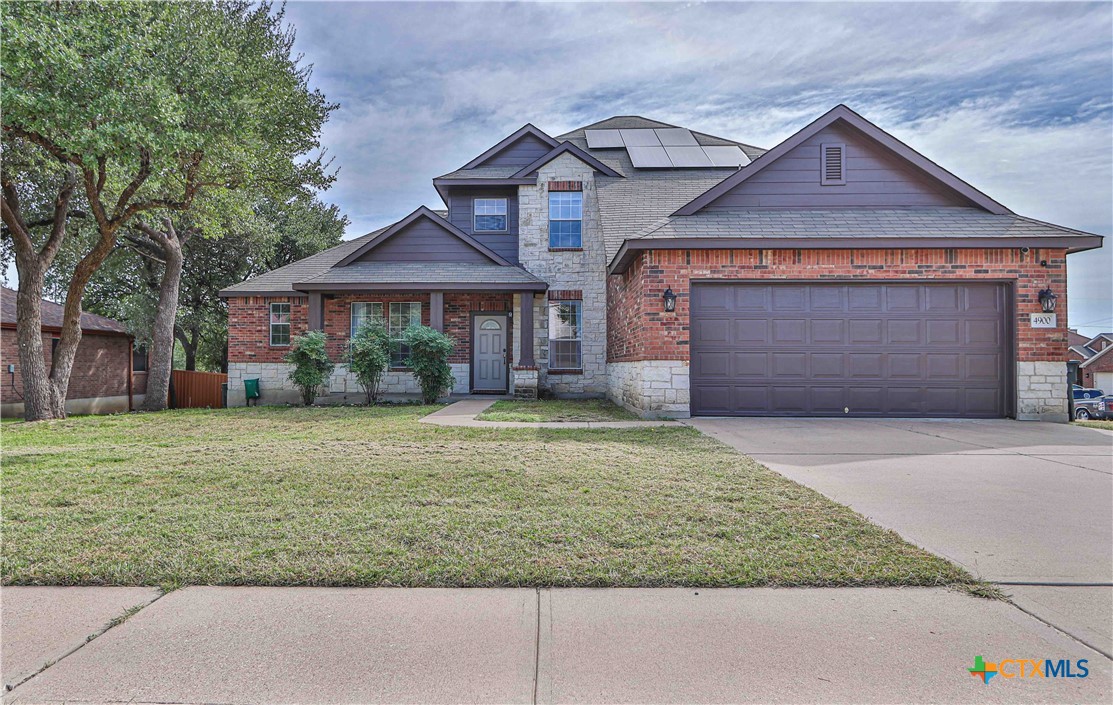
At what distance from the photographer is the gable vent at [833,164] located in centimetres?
1035

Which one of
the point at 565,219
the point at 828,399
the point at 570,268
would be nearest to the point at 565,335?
the point at 570,268

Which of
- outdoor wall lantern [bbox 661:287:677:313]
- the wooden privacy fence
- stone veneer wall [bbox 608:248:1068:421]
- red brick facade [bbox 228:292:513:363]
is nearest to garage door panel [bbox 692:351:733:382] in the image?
stone veneer wall [bbox 608:248:1068:421]

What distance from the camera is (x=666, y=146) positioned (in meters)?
17.2

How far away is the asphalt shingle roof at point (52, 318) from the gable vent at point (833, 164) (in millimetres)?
20347

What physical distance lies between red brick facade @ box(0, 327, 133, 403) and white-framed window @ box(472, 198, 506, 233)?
484 inches

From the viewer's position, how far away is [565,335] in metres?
14.5

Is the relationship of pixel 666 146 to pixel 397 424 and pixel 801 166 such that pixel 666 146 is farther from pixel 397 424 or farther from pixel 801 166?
pixel 397 424

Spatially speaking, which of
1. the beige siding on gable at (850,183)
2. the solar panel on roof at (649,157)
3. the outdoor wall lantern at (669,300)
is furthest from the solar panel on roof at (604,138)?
the outdoor wall lantern at (669,300)

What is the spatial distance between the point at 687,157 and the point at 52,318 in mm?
20087

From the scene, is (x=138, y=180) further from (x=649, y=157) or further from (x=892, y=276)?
(x=892, y=276)

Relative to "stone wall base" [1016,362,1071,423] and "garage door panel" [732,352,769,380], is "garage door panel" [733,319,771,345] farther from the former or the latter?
"stone wall base" [1016,362,1071,423]

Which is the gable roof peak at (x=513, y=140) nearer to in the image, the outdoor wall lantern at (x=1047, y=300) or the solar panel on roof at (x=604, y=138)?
the solar panel on roof at (x=604, y=138)

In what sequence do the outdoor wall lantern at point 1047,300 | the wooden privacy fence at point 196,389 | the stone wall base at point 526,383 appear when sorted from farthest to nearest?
the wooden privacy fence at point 196,389
the stone wall base at point 526,383
the outdoor wall lantern at point 1047,300

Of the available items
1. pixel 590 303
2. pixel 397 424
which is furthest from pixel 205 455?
pixel 590 303
